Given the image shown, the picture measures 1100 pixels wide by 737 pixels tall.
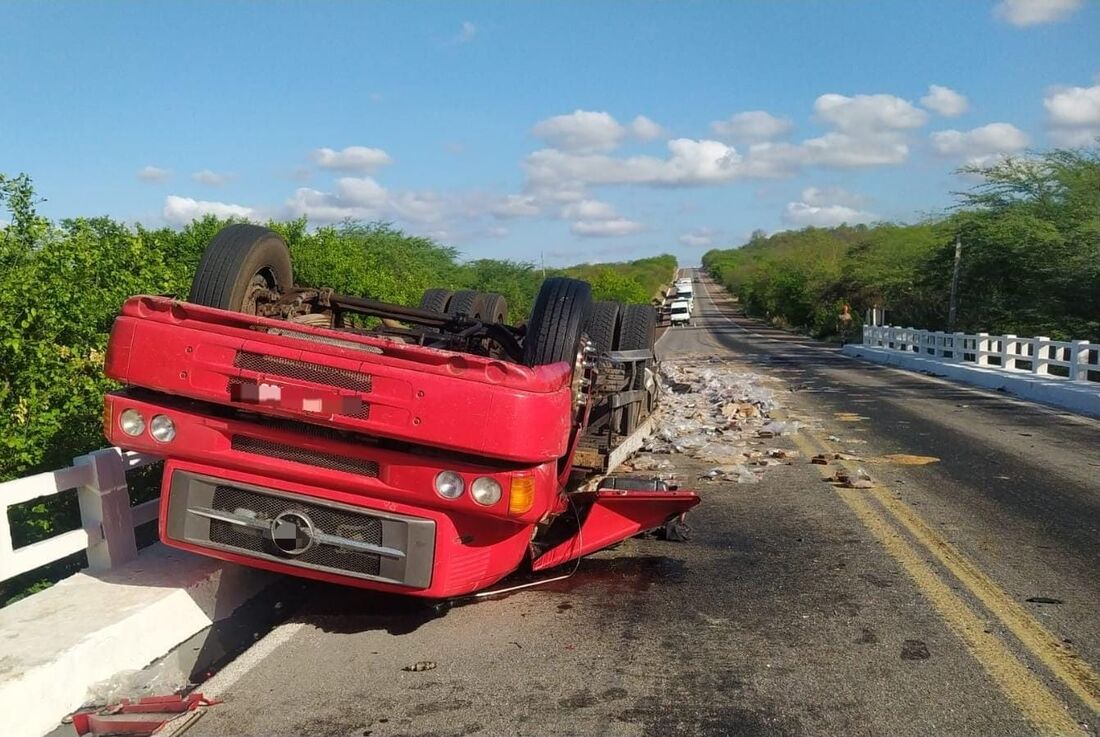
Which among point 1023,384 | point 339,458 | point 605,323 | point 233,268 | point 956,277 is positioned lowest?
point 1023,384

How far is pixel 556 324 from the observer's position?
5215 millimetres

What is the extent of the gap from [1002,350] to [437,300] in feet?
59.8

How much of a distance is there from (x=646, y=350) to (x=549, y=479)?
356 cm

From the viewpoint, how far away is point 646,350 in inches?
314

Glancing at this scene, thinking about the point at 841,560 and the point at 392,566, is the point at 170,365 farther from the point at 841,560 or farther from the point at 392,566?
the point at 841,560

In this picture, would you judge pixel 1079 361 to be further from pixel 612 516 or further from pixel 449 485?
pixel 449 485

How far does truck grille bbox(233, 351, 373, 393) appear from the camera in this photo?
4227mm

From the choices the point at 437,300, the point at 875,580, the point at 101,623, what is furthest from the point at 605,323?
the point at 101,623

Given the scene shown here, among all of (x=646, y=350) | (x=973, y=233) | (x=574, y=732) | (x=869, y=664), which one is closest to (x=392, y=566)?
(x=574, y=732)

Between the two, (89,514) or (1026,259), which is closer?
(89,514)

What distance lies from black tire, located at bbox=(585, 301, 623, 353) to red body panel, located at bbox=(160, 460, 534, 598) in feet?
11.0

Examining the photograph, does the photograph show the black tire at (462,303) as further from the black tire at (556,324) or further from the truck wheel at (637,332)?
the black tire at (556,324)

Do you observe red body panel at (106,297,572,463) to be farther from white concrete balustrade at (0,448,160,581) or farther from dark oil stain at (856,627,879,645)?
dark oil stain at (856,627,879,645)

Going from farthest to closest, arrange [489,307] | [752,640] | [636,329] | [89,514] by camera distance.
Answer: [489,307] → [636,329] → [89,514] → [752,640]
